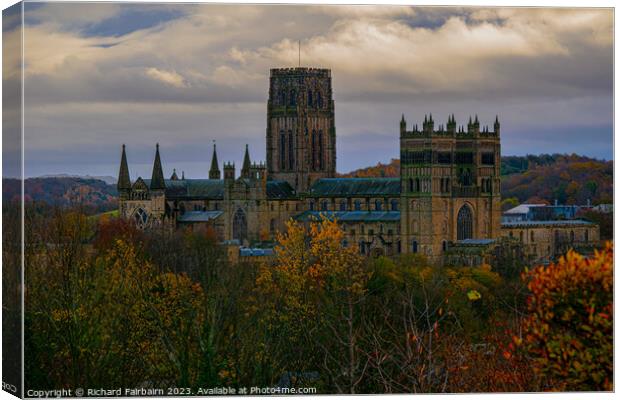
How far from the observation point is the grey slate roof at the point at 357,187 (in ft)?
251

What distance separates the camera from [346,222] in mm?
73312

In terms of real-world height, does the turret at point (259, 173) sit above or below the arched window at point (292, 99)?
below

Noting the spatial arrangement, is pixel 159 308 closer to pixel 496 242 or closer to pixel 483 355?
pixel 483 355

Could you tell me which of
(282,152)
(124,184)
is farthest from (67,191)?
(282,152)

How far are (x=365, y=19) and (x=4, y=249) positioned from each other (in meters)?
9.40

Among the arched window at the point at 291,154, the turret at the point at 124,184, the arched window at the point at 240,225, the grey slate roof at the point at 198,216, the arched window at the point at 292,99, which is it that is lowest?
the arched window at the point at 240,225

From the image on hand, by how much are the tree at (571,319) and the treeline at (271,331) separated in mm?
24

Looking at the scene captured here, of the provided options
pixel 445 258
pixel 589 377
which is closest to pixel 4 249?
pixel 589 377

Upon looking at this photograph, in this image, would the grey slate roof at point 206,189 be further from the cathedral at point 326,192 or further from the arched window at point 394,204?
the arched window at point 394,204

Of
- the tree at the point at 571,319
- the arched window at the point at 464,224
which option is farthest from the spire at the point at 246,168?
the tree at the point at 571,319

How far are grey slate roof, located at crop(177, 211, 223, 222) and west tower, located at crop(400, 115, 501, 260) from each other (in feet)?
26.2

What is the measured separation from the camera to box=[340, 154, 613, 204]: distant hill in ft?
140

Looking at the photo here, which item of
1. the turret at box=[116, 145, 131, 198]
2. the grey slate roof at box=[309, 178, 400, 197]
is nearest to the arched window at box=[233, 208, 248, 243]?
the grey slate roof at box=[309, 178, 400, 197]

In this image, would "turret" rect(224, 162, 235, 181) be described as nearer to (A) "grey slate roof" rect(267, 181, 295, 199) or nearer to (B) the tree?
(A) "grey slate roof" rect(267, 181, 295, 199)
